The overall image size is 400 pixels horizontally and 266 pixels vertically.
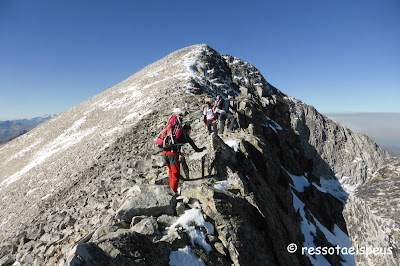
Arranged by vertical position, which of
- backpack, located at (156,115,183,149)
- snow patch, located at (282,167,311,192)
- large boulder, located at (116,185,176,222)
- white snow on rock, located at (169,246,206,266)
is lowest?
snow patch, located at (282,167,311,192)

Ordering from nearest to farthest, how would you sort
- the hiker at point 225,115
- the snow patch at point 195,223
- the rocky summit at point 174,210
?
the rocky summit at point 174,210
the snow patch at point 195,223
the hiker at point 225,115

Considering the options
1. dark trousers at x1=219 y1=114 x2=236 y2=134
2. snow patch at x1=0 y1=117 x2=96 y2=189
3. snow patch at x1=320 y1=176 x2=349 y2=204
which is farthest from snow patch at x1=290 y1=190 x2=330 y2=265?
snow patch at x1=320 y1=176 x2=349 y2=204

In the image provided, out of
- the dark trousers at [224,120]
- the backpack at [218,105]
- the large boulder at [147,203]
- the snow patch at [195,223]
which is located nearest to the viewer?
the snow patch at [195,223]

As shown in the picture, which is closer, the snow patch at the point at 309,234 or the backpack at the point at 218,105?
the backpack at the point at 218,105

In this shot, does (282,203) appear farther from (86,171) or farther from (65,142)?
(65,142)

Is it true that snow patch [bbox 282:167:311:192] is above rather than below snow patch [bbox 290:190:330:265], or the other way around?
above

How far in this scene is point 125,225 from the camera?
6641 mm

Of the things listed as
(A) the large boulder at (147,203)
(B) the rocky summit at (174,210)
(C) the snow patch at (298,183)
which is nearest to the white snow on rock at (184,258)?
(B) the rocky summit at (174,210)

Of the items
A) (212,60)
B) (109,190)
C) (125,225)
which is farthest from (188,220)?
(212,60)

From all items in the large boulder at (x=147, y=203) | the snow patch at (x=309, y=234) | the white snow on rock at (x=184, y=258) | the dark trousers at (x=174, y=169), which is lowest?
the snow patch at (x=309, y=234)

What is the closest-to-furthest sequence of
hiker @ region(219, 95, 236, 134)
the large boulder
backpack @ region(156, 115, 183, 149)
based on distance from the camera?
the large boulder → backpack @ region(156, 115, 183, 149) → hiker @ region(219, 95, 236, 134)

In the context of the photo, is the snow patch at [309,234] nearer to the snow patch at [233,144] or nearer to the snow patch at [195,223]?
the snow patch at [233,144]

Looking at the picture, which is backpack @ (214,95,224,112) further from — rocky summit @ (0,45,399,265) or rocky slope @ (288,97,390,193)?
rocky slope @ (288,97,390,193)

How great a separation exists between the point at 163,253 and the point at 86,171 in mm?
13598
